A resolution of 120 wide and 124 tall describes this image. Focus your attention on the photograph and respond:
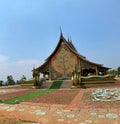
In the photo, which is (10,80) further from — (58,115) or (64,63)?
(58,115)

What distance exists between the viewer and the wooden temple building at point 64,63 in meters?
21.3

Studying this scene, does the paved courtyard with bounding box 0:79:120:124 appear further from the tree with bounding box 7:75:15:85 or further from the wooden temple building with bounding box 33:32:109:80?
the tree with bounding box 7:75:15:85

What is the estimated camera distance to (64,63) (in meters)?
21.9

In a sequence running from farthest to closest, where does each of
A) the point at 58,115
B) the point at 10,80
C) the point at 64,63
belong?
1. the point at 10,80
2. the point at 64,63
3. the point at 58,115

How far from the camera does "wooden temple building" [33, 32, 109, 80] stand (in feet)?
69.8

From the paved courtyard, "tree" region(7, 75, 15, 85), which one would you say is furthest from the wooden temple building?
the paved courtyard

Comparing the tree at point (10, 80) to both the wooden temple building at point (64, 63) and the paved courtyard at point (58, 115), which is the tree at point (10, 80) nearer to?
the wooden temple building at point (64, 63)

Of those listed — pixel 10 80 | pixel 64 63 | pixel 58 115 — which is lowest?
pixel 58 115

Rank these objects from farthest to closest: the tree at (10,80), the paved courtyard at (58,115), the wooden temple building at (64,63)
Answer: the tree at (10,80) < the wooden temple building at (64,63) < the paved courtyard at (58,115)

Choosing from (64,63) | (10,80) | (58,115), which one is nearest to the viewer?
(58,115)

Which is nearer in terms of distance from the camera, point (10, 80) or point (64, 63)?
point (64, 63)

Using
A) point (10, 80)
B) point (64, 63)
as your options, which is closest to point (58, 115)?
point (64, 63)

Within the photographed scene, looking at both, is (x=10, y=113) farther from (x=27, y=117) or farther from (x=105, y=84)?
(x=105, y=84)

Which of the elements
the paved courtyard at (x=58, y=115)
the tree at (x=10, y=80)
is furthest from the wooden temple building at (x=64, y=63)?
the paved courtyard at (x=58, y=115)
